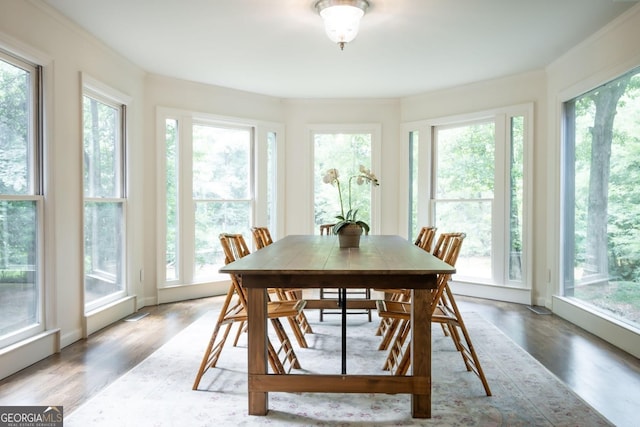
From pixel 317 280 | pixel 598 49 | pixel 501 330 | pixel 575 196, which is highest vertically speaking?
pixel 598 49

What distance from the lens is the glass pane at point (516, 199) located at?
5.06 meters

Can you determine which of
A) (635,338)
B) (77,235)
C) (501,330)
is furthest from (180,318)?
(635,338)

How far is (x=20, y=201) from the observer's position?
300 cm

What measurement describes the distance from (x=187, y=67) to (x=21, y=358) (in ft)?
9.98

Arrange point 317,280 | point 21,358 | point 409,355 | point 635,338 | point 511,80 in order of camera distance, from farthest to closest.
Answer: point 511,80
point 635,338
point 21,358
point 409,355
point 317,280

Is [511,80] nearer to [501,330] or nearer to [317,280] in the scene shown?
[501,330]

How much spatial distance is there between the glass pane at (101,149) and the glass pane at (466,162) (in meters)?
3.76

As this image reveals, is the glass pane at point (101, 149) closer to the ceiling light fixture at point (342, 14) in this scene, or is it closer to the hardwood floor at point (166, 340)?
the hardwood floor at point (166, 340)

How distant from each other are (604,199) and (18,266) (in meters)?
4.39

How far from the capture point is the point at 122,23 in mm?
3521

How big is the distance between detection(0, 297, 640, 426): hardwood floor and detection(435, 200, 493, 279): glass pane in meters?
0.90

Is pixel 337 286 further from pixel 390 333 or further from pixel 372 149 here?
pixel 372 149

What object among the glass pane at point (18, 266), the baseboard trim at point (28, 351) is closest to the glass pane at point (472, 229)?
the baseboard trim at point (28, 351)

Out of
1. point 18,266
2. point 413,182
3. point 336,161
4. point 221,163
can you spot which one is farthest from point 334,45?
point 18,266
